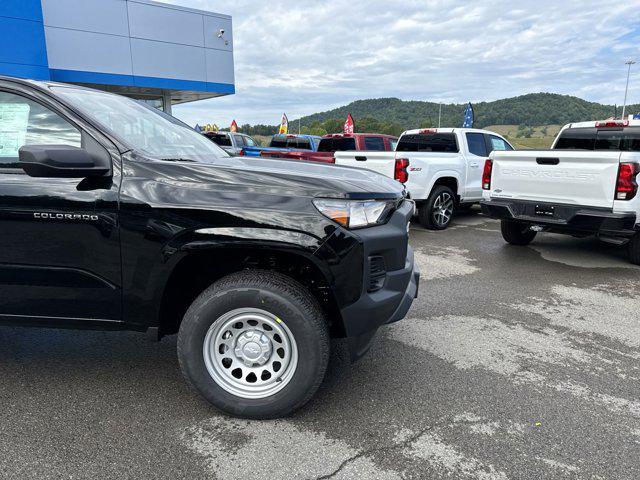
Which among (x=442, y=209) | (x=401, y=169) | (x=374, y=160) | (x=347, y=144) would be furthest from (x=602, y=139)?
(x=347, y=144)

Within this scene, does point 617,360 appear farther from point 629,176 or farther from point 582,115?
point 582,115

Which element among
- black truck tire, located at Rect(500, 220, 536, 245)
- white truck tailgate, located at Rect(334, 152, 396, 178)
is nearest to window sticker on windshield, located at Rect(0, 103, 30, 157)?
white truck tailgate, located at Rect(334, 152, 396, 178)

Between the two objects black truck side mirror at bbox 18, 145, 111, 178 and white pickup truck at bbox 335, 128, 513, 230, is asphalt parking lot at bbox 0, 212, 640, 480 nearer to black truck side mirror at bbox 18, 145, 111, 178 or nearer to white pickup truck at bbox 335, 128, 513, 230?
black truck side mirror at bbox 18, 145, 111, 178

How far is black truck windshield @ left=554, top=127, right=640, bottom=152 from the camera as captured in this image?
706 cm

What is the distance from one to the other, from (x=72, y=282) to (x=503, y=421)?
2.61 meters

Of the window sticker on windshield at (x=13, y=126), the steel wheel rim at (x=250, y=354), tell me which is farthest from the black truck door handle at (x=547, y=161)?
the window sticker on windshield at (x=13, y=126)

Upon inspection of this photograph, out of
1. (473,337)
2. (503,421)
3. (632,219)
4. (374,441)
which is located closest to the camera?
(374,441)

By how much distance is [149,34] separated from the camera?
18.1m

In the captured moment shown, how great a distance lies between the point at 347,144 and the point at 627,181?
7.35 m

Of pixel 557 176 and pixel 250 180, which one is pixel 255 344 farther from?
pixel 557 176

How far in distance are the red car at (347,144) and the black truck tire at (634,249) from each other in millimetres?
6175

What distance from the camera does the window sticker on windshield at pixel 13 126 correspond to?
107 inches

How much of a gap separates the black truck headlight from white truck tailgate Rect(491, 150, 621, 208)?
4235 millimetres

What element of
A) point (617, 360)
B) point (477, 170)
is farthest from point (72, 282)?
point (477, 170)
